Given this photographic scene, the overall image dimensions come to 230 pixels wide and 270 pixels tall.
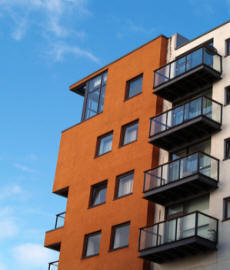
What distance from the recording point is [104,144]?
115ft

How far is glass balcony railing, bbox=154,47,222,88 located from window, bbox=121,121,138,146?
2.70 metres

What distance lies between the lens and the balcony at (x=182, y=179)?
2773 cm

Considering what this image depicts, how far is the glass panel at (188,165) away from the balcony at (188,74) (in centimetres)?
458

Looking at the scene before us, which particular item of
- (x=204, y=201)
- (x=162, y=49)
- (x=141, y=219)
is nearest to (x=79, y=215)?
(x=141, y=219)

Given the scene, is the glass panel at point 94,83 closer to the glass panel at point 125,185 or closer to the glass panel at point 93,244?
the glass panel at point 125,185

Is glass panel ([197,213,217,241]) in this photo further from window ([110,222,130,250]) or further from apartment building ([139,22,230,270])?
window ([110,222,130,250])

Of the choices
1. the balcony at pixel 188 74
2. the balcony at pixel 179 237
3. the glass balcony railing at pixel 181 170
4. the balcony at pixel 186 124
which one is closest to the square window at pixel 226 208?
the balcony at pixel 179 237

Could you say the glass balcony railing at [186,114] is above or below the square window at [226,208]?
above

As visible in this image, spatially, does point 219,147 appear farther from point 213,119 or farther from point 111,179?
point 111,179

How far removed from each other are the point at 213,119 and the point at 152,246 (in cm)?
655

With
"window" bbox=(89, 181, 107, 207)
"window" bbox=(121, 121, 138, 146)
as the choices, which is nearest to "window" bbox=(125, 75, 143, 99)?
"window" bbox=(121, 121, 138, 146)

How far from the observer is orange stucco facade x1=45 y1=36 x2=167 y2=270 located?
30.8 metres

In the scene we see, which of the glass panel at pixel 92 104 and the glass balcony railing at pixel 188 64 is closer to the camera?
the glass balcony railing at pixel 188 64

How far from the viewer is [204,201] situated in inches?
1119
